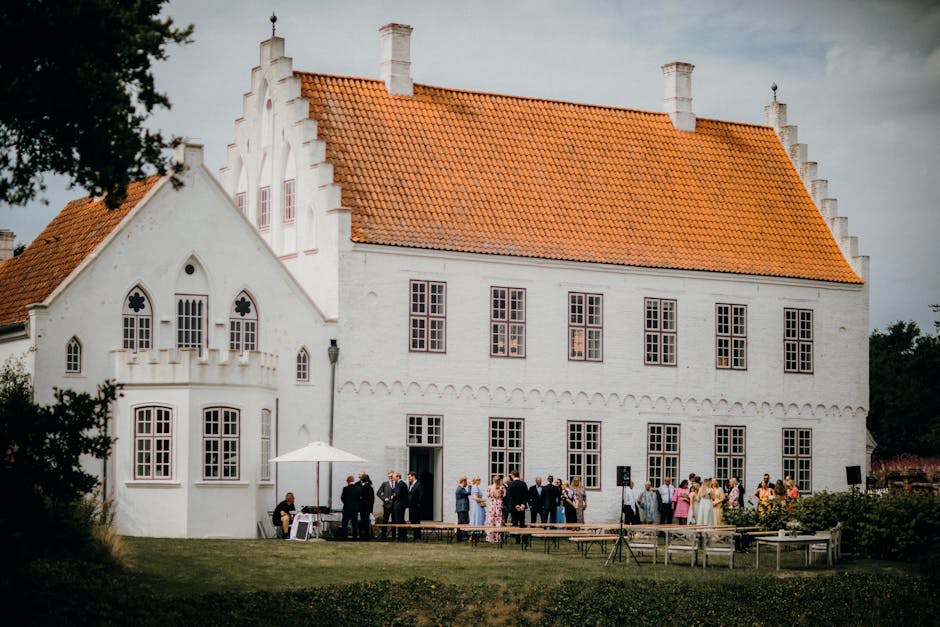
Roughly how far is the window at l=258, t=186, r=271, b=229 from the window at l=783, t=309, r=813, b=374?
51.9 feet

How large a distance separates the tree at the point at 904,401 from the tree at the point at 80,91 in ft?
198

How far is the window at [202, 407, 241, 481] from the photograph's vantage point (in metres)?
40.1

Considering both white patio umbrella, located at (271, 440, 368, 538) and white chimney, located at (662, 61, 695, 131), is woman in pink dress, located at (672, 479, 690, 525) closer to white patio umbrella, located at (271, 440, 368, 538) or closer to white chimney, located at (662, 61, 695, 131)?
white patio umbrella, located at (271, 440, 368, 538)

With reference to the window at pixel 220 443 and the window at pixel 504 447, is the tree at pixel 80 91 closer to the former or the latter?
the window at pixel 220 443

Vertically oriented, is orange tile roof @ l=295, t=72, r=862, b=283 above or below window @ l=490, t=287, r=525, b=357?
above

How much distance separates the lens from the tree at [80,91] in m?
24.5

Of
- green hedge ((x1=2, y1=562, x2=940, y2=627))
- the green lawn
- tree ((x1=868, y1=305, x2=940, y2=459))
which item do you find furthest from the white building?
tree ((x1=868, y1=305, x2=940, y2=459))

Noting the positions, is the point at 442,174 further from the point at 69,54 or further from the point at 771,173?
the point at 69,54

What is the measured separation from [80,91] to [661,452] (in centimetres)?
2766

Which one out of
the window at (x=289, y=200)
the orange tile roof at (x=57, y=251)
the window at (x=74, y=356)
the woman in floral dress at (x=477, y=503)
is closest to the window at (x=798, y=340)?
the woman in floral dress at (x=477, y=503)

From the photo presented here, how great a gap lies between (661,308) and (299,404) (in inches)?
465

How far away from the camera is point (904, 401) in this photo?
8538 centimetres

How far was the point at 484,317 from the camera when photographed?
4653 cm

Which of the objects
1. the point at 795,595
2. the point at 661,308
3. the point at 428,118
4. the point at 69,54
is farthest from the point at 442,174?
the point at 69,54
